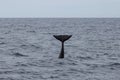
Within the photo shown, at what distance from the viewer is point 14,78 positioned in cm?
2203

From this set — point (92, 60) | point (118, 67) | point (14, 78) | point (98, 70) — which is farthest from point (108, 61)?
point (14, 78)

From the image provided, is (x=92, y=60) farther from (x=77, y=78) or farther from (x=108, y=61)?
(x=77, y=78)

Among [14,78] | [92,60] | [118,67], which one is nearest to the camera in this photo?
[14,78]

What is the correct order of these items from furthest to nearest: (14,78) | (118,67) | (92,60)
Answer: (92,60) → (118,67) → (14,78)

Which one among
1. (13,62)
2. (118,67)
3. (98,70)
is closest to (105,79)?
(98,70)

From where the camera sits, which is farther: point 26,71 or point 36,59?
point 36,59

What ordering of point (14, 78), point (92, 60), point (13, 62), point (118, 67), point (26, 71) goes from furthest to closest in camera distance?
1. point (92, 60)
2. point (13, 62)
3. point (118, 67)
4. point (26, 71)
5. point (14, 78)

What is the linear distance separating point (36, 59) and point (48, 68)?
4865 mm

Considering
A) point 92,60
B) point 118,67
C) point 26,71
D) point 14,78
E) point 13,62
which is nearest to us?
point 14,78

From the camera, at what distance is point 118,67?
26.9m

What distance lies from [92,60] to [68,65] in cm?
370

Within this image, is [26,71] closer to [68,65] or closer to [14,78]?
[14,78]

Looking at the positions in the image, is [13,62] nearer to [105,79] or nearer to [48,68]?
[48,68]

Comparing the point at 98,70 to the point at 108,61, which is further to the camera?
the point at 108,61
